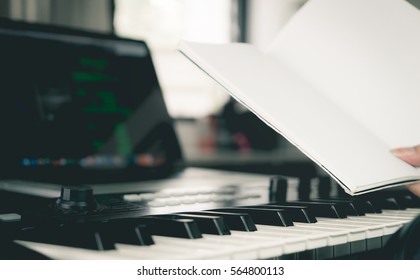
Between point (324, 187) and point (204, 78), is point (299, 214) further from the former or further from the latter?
point (204, 78)

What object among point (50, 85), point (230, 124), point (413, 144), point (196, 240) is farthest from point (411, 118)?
point (230, 124)

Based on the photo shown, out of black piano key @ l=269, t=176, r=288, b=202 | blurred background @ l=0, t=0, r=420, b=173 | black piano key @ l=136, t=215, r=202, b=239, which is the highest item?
blurred background @ l=0, t=0, r=420, b=173

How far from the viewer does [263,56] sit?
2.93ft

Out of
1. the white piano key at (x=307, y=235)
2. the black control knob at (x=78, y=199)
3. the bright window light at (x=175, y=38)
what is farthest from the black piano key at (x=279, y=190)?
the bright window light at (x=175, y=38)

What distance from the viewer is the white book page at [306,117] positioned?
0.69m

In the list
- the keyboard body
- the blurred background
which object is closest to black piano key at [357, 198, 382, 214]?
the keyboard body

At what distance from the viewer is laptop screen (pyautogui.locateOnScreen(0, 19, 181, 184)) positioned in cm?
109

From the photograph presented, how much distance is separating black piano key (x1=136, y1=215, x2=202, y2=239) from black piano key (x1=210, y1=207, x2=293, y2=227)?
115 mm

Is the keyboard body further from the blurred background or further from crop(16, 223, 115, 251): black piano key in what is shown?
the blurred background

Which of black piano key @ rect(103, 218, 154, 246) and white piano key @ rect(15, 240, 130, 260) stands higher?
black piano key @ rect(103, 218, 154, 246)

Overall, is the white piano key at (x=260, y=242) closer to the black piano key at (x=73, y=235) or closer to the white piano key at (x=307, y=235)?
the white piano key at (x=307, y=235)

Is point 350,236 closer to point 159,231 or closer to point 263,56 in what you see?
point 159,231
